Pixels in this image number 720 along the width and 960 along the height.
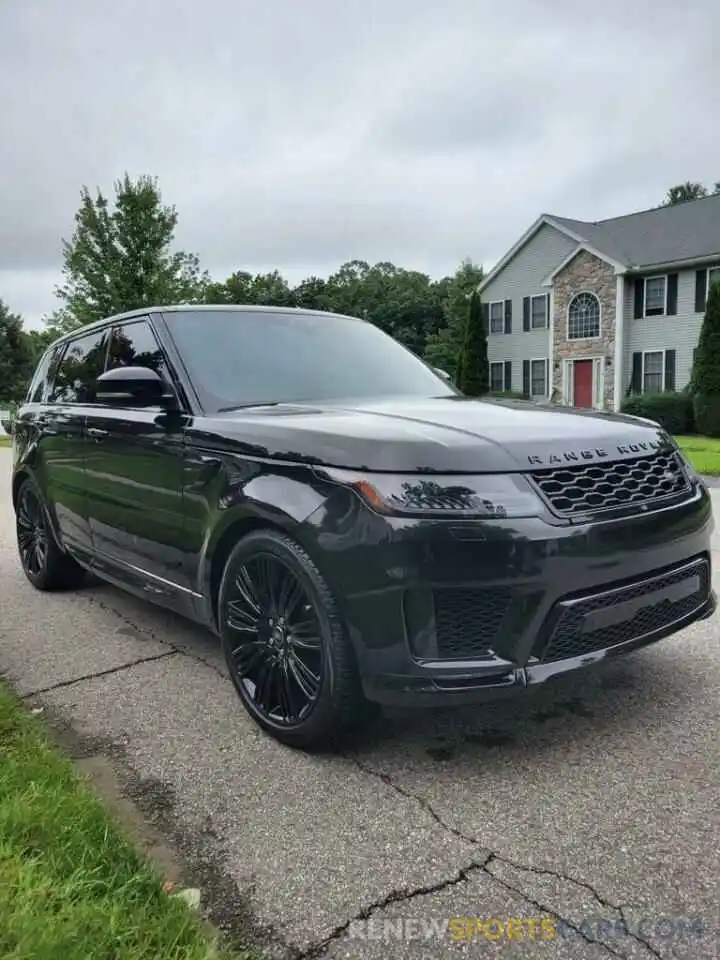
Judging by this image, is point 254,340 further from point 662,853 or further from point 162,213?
point 162,213

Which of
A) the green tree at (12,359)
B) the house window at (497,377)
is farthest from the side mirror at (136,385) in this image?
the green tree at (12,359)

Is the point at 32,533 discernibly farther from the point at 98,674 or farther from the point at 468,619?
the point at 468,619

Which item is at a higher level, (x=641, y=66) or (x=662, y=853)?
(x=641, y=66)

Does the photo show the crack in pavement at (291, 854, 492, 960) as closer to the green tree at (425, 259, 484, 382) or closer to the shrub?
the shrub

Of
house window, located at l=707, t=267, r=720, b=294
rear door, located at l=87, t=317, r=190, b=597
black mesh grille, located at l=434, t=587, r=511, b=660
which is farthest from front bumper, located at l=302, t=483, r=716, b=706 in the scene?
house window, located at l=707, t=267, r=720, b=294

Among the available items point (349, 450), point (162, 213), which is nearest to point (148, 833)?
point (349, 450)

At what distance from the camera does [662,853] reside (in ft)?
6.82

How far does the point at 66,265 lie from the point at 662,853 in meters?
28.2

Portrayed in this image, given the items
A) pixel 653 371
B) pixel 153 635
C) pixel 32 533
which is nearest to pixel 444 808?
pixel 153 635

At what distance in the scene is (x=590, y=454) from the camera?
8.46 feet

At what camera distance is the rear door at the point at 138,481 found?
3283 mm

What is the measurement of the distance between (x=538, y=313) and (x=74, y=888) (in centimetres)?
2909

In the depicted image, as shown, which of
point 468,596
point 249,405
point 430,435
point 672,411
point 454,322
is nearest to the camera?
point 468,596

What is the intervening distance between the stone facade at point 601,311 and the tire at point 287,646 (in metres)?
25.0
